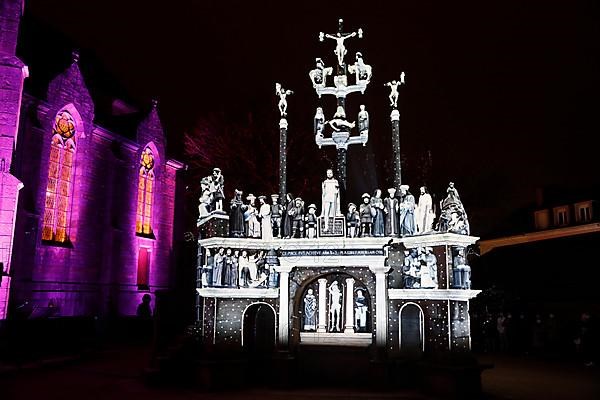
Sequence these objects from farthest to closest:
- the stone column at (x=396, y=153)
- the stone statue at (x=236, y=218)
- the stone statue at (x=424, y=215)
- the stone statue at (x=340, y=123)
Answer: the stone statue at (x=340, y=123), the stone column at (x=396, y=153), the stone statue at (x=236, y=218), the stone statue at (x=424, y=215)

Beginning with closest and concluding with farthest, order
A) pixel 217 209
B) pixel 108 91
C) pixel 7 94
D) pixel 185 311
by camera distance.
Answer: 1. pixel 217 209
2. pixel 185 311
3. pixel 7 94
4. pixel 108 91

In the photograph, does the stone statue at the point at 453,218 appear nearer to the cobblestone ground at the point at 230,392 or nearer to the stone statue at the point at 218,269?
the cobblestone ground at the point at 230,392

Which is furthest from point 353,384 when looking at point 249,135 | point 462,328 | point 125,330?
point 249,135

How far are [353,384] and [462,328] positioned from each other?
3.40 metres

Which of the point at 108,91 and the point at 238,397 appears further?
the point at 108,91

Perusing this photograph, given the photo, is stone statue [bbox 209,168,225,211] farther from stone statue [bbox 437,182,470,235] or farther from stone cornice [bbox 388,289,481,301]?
stone statue [bbox 437,182,470,235]

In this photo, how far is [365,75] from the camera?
17.6 meters

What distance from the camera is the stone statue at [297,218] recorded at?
52.7ft

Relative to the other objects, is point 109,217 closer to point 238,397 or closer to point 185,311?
point 185,311

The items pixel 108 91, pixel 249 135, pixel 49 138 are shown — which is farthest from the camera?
pixel 108 91

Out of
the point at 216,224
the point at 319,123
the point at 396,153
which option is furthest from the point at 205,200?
the point at 396,153

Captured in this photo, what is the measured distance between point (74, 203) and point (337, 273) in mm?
17633

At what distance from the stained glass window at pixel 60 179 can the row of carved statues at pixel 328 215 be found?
14033mm

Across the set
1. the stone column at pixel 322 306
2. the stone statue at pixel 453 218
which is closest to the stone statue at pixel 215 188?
the stone column at pixel 322 306
